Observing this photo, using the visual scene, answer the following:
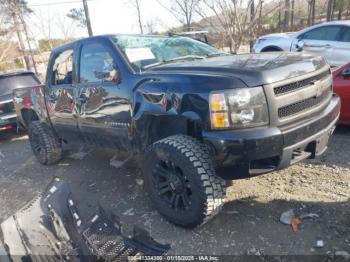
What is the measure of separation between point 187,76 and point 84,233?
1582mm

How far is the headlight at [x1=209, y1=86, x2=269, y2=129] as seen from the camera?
8.61ft

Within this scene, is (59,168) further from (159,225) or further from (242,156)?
(242,156)

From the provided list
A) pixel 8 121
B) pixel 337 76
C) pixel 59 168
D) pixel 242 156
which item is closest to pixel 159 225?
pixel 242 156

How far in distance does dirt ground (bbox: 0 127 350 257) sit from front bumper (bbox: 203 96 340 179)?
0.58 metres

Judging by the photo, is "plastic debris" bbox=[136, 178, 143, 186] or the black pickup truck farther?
"plastic debris" bbox=[136, 178, 143, 186]

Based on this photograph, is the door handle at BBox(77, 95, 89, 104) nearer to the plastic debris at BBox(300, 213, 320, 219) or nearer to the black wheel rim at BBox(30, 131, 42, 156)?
the black wheel rim at BBox(30, 131, 42, 156)

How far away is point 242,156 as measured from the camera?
2.64 m

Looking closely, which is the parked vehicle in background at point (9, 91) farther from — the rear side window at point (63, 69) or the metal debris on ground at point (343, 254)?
the metal debris on ground at point (343, 254)

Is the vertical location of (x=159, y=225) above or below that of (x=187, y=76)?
below

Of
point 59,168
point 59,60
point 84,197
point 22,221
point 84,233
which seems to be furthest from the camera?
point 59,168

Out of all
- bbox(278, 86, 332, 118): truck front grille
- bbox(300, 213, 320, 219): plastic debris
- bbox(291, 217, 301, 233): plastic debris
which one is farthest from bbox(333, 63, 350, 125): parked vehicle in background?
bbox(291, 217, 301, 233): plastic debris

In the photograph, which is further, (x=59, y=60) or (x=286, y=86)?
(x=59, y=60)

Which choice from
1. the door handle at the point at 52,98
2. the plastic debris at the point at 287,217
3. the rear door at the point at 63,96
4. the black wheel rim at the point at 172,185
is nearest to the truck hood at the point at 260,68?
the black wheel rim at the point at 172,185

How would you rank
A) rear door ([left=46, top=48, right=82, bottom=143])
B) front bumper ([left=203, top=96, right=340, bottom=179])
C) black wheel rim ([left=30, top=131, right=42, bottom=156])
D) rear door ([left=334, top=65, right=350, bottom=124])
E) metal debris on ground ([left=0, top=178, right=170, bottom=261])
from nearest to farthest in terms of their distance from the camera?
metal debris on ground ([left=0, top=178, right=170, bottom=261]), front bumper ([left=203, top=96, right=340, bottom=179]), rear door ([left=46, top=48, right=82, bottom=143]), rear door ([left=334, top=65, right=350, bottom=124]), black wheel rim ([left=30, top=131, right=42, bottom=156])
